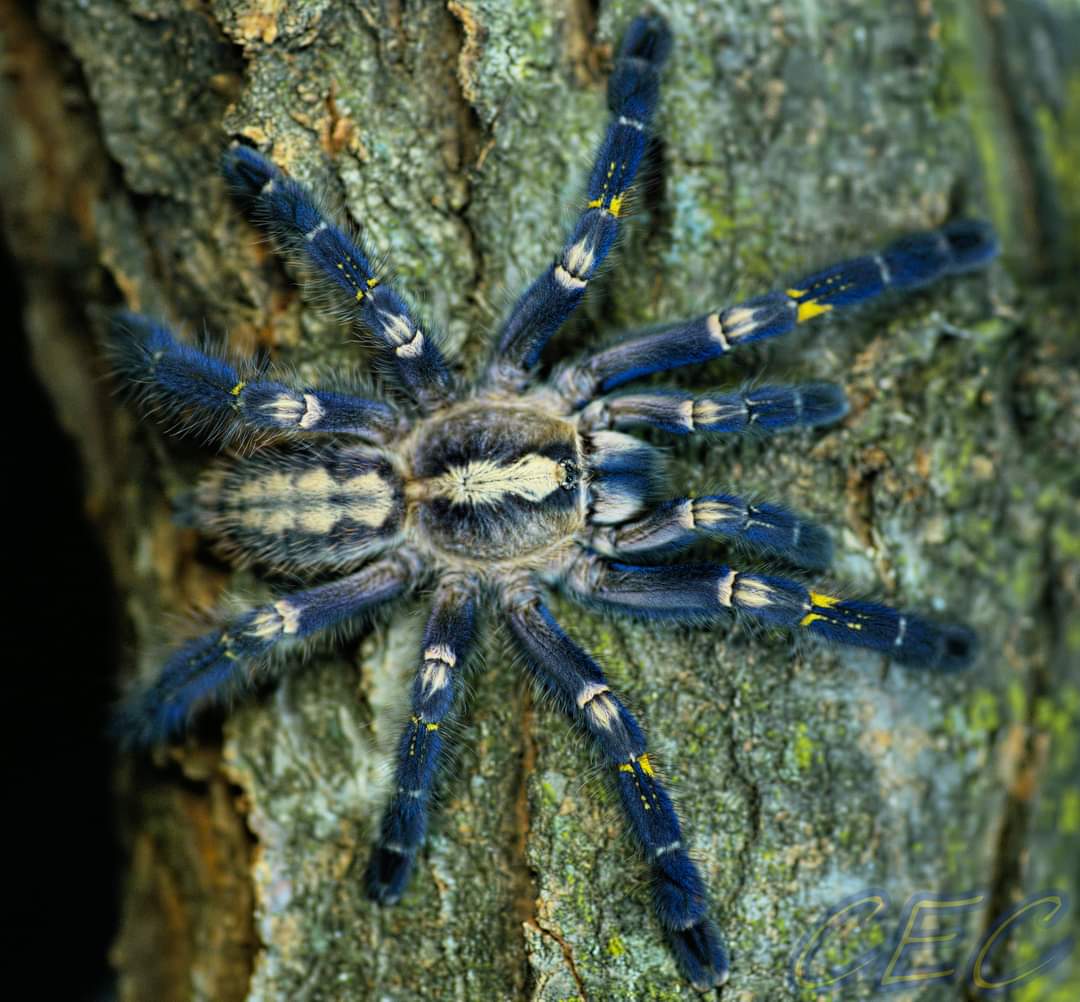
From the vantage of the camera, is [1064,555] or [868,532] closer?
[868,532]

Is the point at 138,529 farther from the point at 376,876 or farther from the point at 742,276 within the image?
the point at 742,276

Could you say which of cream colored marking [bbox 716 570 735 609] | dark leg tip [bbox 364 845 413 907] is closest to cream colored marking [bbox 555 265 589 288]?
cream colored marking [bbox 716 570 735 609]

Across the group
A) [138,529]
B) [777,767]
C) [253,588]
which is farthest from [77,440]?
[777,767]

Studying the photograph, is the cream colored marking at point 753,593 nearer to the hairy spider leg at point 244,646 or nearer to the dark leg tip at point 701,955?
the dark leg tip at point 701,955

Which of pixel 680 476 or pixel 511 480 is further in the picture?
pixel 680 476

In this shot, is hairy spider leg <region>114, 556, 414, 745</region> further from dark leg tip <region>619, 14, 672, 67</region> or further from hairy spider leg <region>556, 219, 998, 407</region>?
dark leg tip <region>619, 14, 672, 67</region>

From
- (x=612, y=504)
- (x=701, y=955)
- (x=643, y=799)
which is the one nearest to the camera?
(x=701, y=955)

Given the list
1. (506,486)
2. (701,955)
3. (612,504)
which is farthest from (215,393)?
(701,955)

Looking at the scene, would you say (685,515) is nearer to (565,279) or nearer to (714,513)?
(714,513)
